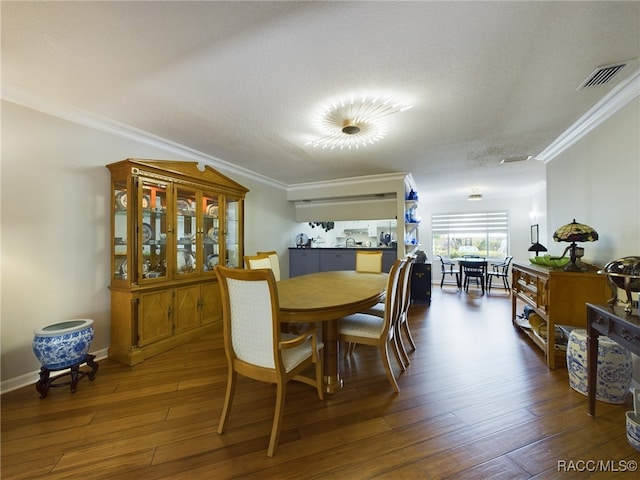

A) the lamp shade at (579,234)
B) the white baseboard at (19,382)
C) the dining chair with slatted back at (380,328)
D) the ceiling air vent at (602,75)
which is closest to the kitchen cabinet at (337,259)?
the dining chair with slatted back at (380,328)

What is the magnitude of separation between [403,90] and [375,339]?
199 centimetres

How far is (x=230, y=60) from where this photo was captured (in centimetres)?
168

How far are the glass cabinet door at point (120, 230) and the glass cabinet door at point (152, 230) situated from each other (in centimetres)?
17

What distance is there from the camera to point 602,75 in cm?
185

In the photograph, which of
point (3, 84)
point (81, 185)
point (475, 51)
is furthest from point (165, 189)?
point (475, 51)

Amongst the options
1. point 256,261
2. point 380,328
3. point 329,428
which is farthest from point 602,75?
point 256,261

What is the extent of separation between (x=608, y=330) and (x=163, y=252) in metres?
3.78

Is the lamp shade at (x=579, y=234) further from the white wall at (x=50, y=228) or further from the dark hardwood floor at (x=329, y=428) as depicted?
the white wall at (x=50, y=228)

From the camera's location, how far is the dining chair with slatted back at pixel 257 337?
1404mm

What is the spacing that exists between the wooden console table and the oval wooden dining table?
1.39m

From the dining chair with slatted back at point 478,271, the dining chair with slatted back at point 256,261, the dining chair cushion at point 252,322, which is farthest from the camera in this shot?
the dining chair with slatted back at point 478,271

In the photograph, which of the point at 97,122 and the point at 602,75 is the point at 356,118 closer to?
the point at 602,75

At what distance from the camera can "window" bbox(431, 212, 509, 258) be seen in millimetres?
6938

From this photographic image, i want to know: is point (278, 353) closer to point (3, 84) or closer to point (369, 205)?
point (3, 84)
